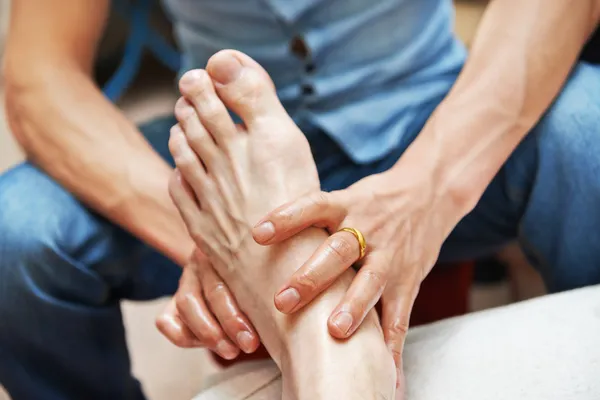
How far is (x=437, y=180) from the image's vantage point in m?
0.72

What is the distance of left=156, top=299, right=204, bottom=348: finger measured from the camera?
2.34 ft

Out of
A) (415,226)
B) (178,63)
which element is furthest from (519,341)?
(178,63)

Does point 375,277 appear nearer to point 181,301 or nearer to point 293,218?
point 293,218

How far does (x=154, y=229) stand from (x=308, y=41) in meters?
0.31

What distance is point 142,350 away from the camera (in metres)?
1.39

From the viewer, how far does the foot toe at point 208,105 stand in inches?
27.9

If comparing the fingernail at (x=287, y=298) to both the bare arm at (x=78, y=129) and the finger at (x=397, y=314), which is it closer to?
the finger at (x=397, y=314)

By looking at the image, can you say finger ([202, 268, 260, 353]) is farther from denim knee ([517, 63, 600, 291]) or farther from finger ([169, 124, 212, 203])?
denim knee ([517, 63, 600, 291])

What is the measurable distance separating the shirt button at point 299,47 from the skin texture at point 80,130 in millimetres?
228

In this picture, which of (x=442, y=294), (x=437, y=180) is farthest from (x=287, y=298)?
(x=442, y=294)

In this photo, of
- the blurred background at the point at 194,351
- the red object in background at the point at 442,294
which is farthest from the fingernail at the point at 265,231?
the blurred background at the point at 194,351

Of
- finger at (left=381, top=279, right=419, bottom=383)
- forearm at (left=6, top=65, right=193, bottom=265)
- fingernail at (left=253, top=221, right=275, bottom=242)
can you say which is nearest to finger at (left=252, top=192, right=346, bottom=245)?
fingernail at (left=253, top=221, right=275, bottom=242)

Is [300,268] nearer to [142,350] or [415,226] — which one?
[415,226]

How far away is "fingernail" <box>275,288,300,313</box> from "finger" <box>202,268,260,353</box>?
85 millimetres
